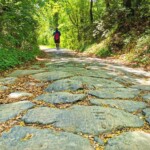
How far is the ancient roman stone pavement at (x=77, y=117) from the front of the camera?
8.54ft

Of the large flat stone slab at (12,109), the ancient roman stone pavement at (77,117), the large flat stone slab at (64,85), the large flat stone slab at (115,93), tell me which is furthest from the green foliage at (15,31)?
the large flat stone slab at (115,93)

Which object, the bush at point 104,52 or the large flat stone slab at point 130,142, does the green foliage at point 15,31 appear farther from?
the large flat stone slab at point 130,142

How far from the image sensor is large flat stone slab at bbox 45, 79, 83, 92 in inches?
188

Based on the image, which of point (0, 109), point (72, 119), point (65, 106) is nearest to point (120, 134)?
point (72, 119)

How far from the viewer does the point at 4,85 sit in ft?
17.1

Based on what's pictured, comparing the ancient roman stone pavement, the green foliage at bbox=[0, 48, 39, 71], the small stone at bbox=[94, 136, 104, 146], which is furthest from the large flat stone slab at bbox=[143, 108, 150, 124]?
→ the green foliage at bbox=[0, 48, 39, 71]

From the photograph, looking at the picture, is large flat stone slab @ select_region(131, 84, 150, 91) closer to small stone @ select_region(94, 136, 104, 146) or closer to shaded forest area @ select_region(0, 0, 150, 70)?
small stone @ select_region(94, 136, 104, 146)

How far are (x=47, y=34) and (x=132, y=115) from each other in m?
32.0

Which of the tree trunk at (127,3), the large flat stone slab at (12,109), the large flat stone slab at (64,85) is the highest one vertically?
the tree trunk at (127,3)

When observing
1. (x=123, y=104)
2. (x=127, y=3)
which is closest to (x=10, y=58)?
(x=123, y=104)

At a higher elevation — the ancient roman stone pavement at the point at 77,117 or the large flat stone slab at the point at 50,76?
the ancient roman stone pavement at the point at 77,117

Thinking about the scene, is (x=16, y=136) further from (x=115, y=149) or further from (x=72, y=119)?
(x=115, y=149)

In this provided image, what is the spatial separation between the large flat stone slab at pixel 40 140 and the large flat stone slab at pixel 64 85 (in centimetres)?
194

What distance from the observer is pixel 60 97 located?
4184 mm
